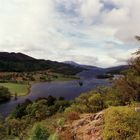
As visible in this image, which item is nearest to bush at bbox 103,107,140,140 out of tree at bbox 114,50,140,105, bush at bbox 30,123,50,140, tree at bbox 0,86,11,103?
bush at bbox 30,123,50,140

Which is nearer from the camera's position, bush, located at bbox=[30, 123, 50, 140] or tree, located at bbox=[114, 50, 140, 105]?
bush, located at bbox=[30, 123, 50, 140]

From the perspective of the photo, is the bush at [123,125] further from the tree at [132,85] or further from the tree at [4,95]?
the tree at [4,95]

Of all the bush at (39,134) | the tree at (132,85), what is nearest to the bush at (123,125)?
the bush at (39,134)

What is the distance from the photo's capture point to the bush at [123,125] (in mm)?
18625

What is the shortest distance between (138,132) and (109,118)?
203 cm

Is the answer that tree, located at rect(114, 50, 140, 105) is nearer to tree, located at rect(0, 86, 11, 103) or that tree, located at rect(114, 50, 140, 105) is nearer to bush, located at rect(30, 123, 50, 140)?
bush, located at rect(30, 123, 50, 140)

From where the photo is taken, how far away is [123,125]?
18.8 m

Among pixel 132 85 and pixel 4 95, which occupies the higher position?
pixel 132 85

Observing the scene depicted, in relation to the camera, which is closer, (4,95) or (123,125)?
(123,125)

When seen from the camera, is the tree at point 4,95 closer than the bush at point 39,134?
No

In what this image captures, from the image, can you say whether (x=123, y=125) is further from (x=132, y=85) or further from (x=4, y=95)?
(x=4, y=95)

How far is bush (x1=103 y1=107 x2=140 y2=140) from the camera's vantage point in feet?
61.1

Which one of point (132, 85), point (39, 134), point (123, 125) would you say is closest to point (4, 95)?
point (132, 85)

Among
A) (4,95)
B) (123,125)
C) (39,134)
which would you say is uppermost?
(123,125)
